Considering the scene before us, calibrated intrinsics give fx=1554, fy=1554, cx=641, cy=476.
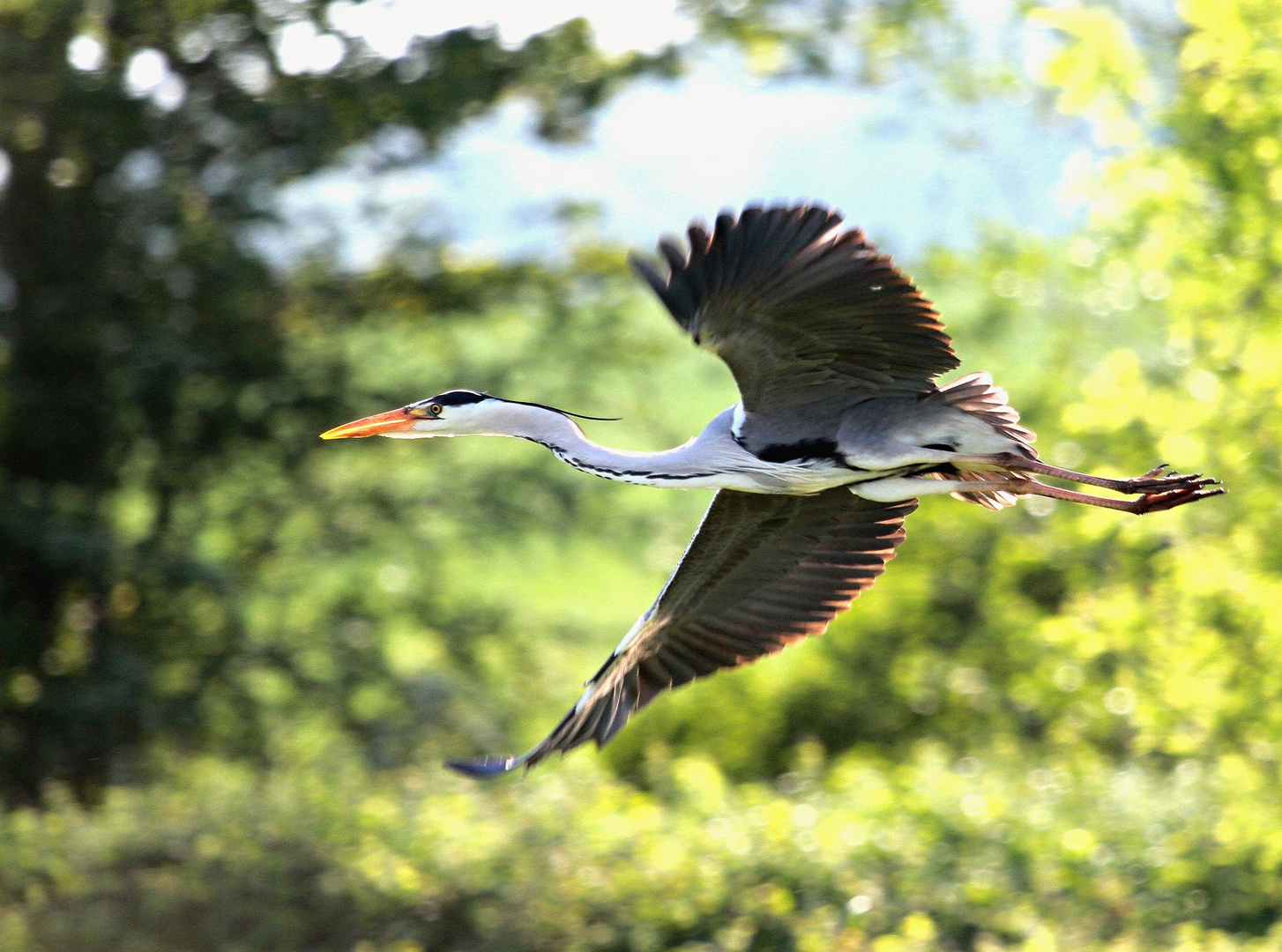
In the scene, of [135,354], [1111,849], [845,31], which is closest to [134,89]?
[135,354]

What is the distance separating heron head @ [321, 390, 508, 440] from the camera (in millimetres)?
4840

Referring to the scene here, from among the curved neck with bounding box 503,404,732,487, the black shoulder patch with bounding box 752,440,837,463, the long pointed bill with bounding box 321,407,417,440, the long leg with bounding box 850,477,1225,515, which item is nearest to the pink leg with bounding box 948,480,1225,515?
the long leg with bounding box 850,477,1225,515

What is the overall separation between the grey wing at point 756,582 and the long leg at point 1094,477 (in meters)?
0.38

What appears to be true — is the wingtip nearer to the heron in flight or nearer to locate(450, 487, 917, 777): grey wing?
the heron in flight

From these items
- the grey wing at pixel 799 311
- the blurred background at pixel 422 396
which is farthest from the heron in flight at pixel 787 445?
the blurred background at pixel 422 396

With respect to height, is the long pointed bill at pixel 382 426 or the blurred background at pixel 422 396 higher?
the long pointed bill at pixel 382 426

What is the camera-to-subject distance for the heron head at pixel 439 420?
484 cm

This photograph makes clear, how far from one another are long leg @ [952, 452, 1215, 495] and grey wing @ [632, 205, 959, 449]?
1.20ft

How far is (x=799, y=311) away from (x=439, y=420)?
1466mm

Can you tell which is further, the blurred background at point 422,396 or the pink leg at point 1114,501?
the blurred background at point 422,396

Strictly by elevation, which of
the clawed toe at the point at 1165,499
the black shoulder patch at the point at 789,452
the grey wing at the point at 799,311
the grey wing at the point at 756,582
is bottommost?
the grey wing at the point at 756,582

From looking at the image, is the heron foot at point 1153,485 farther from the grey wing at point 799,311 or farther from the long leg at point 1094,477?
the grey wing at point 799,311

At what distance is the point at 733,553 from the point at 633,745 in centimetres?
754

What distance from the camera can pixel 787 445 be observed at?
4402 millimetres
